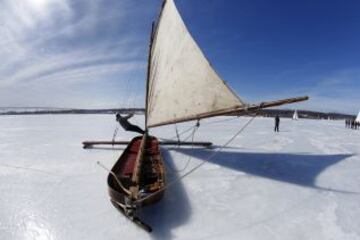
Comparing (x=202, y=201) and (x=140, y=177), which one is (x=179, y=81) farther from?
(x=202, y=201)

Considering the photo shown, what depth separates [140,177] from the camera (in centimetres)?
562

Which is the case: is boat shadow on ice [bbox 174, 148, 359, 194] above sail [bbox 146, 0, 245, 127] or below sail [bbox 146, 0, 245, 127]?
below

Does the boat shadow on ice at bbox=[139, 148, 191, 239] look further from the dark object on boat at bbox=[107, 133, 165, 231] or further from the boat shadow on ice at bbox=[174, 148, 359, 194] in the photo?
the boat shadow on ice at bbox=[174, 148, 359, 194]

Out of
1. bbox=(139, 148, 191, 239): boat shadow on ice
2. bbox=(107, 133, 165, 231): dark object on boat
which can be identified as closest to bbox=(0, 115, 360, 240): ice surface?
bbox=(139, 148, 191, 239): boat shadow on ice

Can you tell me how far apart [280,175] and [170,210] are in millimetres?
3880

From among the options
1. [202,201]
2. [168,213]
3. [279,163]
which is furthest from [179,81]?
[279,163]

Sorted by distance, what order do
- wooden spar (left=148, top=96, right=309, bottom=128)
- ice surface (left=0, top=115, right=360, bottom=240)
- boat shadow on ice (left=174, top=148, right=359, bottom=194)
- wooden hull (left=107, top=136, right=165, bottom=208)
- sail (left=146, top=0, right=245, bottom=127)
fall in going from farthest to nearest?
1. boat shadow on ice (left=174, top=148, right=359, bottom=194)
2. sail (left=146, top=0, right=245, bottom=127)
3. wooden spar (left=148, top=96, right=309, bottom=128)
4. wooden hull (left=107, top=136, right=165, bottom=208)
5. ice surface (left=0, top=115, right=360, bottom=240)

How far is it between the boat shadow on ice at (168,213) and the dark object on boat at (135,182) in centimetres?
29

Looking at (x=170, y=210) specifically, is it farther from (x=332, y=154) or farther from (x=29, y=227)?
(x=332, y=154)

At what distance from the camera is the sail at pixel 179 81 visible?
700cm

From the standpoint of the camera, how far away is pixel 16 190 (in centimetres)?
622

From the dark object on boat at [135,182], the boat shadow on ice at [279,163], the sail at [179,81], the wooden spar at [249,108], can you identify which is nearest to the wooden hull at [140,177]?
the dark object on boat at [135,182]

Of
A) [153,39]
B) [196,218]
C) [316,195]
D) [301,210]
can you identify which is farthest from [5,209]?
[153,39]

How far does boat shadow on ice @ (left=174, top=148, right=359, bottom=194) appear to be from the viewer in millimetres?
7359
